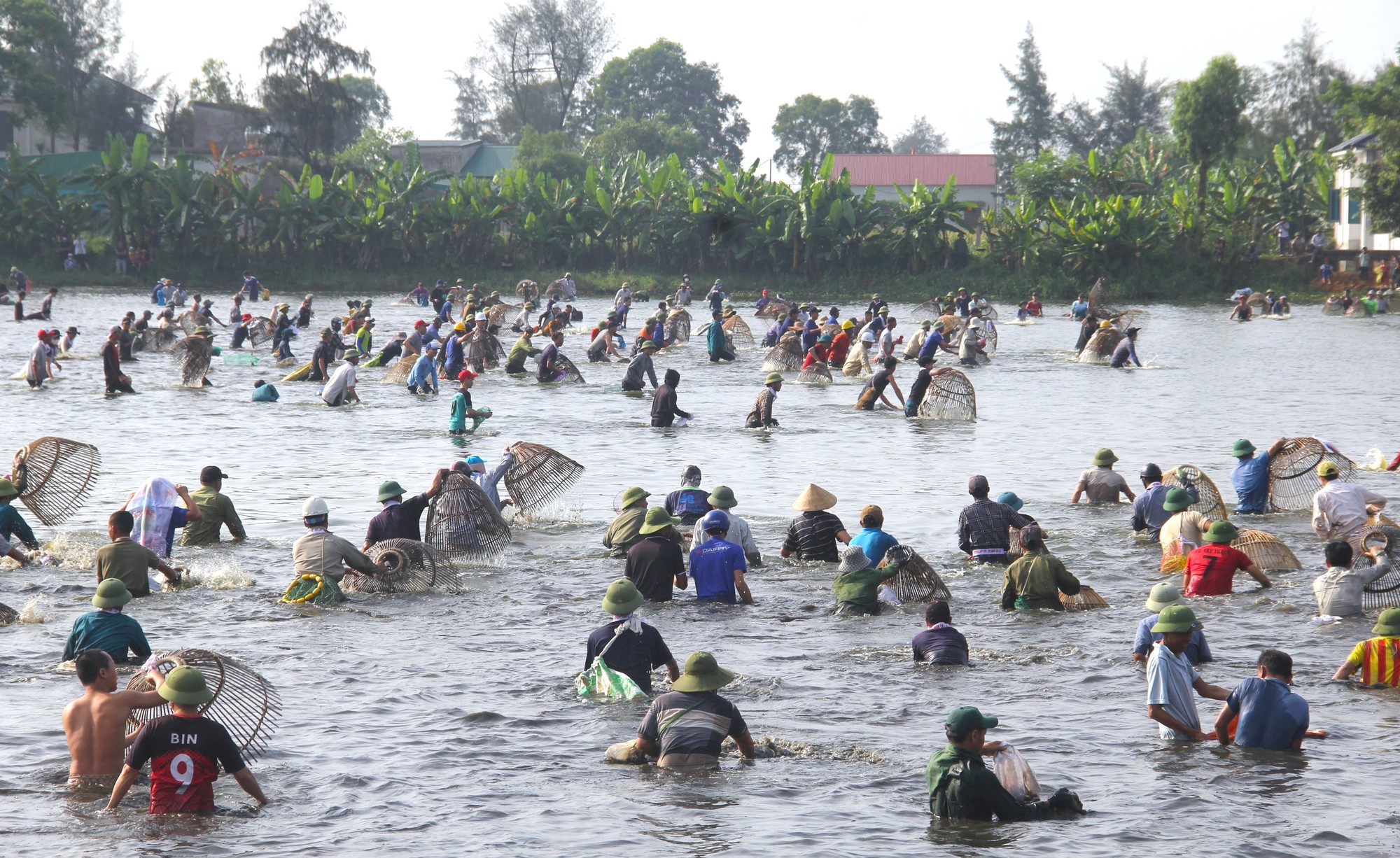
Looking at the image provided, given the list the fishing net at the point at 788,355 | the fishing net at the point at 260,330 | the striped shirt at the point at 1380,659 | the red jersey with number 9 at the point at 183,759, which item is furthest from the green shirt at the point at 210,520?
the fishing net at the point at 260,330

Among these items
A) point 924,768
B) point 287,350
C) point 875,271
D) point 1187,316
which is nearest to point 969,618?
point 924,768

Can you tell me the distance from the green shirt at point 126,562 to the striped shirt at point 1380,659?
10.2 meters

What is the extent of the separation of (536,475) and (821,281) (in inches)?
1820

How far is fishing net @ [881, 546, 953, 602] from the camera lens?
1377cm

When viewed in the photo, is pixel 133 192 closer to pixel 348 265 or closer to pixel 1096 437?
pixel 348 265

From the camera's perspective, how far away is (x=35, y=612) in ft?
43.9

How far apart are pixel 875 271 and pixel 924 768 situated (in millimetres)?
54608

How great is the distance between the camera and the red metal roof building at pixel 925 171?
10381cm

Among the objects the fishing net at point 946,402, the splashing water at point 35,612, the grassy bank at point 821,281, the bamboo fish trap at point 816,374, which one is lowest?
the splashing water at point 35,612

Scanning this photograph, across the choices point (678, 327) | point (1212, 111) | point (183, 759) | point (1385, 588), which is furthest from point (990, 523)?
point (1212, 111)

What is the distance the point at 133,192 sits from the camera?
204 ft

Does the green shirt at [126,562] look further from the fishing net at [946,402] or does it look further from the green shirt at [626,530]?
the fishing net at [946,402]

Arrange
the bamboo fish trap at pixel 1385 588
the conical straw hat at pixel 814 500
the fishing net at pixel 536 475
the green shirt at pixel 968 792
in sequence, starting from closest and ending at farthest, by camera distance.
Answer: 1. the green shirt at pixel 968 792
2. the bamboo fish trap at pixel 1385 588
3. the conical straw hat at pixel 814 500
4. the fishing net at pixel 536 475

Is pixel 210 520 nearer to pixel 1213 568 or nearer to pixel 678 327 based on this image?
pixel 1213 568
